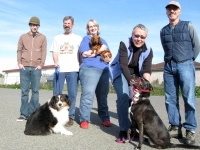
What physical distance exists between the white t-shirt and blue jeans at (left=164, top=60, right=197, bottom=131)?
2.11 metres

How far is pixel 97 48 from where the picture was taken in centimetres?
568

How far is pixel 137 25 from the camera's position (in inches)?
181

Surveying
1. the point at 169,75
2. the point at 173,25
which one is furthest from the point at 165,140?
the point at 173,25

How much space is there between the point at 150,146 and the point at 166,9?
8.16 ft

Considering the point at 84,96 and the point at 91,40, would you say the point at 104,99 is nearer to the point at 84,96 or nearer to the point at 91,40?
the point at 84,96

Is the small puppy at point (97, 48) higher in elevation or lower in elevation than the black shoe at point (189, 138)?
higher

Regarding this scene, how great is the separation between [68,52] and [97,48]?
84 cm

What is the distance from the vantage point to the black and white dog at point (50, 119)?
5.18 metres

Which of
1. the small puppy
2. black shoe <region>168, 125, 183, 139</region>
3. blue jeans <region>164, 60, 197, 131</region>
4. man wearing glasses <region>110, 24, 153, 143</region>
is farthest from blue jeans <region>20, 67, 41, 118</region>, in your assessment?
black shoe <region>168, 125, 183, 139</region>

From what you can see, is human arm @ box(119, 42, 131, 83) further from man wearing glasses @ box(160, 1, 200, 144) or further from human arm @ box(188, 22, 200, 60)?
human arm @ box(188, 22, 200, 60)

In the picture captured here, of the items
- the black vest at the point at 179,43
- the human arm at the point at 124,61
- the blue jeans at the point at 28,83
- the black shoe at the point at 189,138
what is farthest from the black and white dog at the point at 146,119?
the blue jeans at the point at 28,83

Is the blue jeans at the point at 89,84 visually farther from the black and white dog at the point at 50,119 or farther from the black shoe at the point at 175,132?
the black shoe at the point at 175,132

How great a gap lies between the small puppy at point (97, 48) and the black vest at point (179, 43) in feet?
4.35

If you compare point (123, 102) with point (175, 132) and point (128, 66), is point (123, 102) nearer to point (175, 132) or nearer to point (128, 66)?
point (128, 66)
